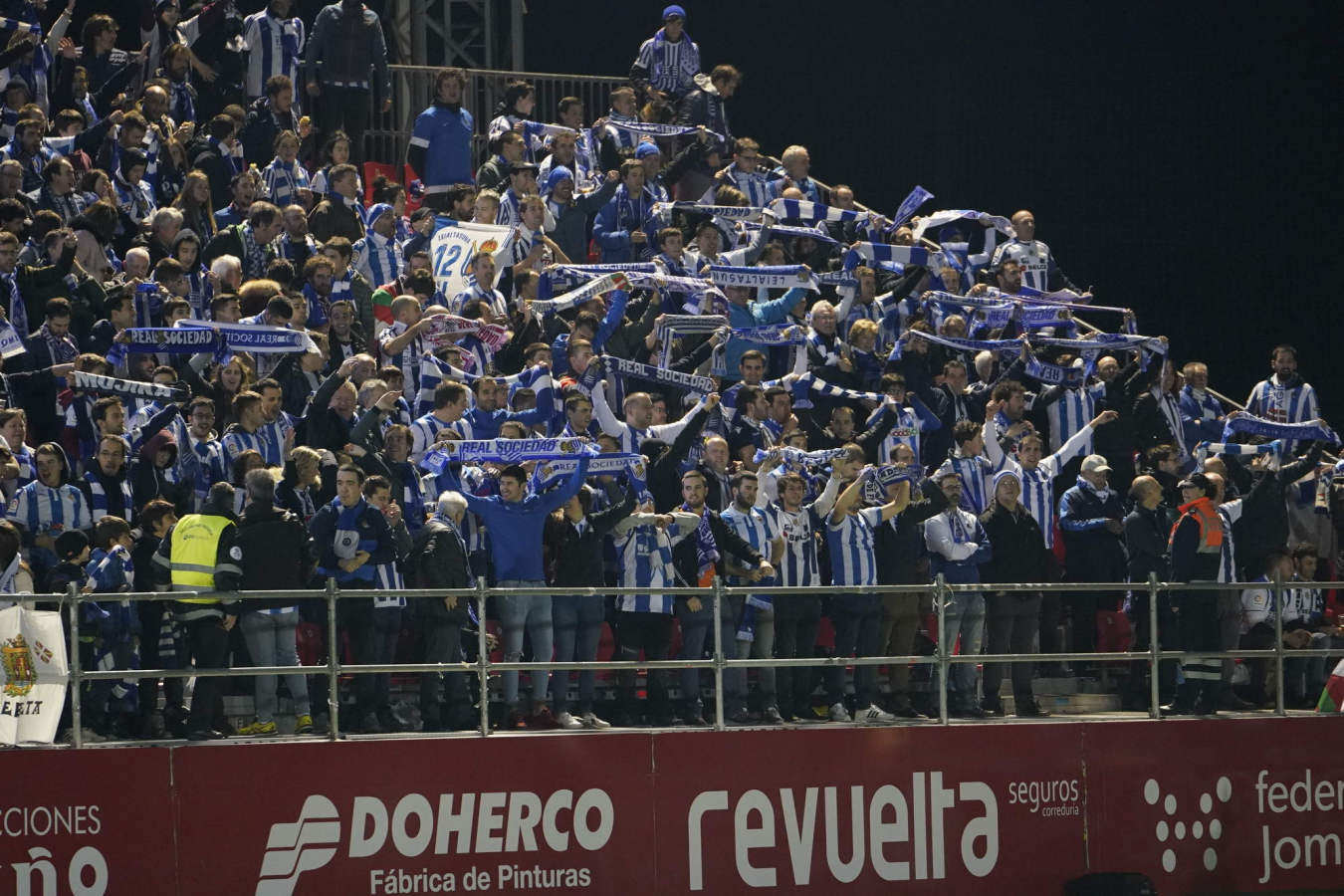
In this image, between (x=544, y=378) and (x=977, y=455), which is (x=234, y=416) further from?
(x=977, y=455)

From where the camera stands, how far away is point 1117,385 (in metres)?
19.8

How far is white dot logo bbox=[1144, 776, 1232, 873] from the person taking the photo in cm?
1480

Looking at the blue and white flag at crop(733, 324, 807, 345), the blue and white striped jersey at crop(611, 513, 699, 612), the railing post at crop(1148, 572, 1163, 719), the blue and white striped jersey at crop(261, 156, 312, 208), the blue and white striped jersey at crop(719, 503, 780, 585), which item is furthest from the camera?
the blue and white striped jersey at crop(261, 156, 312, 208)

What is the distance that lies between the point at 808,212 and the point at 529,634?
9.08 metres

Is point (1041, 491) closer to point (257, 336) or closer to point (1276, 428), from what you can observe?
point (1276, 428)

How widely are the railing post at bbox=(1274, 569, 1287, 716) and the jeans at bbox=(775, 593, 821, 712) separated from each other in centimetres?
335

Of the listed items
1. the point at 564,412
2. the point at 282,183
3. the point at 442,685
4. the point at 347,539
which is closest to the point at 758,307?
the point at 564,412

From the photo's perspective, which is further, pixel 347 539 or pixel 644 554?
pixel 644 554

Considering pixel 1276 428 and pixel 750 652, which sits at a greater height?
pixel 1276 428

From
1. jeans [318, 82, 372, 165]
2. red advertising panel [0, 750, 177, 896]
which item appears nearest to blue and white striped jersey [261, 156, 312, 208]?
jeans [318, 82, 372, 165]

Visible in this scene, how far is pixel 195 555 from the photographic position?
1254 centimetres

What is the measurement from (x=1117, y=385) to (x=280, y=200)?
7.78 meters

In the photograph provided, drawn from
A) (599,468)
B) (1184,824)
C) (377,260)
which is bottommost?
(1184,824)

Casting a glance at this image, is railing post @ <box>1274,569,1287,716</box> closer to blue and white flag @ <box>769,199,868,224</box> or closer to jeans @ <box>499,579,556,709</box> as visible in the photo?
jeans @ <box>499,579,556,709</box>
